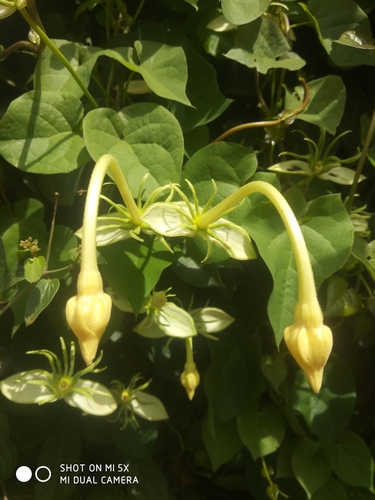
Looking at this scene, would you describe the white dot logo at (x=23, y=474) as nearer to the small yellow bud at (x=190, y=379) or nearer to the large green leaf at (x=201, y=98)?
the small yellow bud at (x=190, y=379)

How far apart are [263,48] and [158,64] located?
0.51 feet

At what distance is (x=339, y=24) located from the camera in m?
0.63

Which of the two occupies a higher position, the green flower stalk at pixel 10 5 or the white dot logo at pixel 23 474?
the green flower stalk at pixel 10 5

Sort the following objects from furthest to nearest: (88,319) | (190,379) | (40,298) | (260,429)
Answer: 1. (260,429)
2. (190,379)
3. (40,298)
4. (88,319)

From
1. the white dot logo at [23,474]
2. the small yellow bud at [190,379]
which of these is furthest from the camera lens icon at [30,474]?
the small yellow bud at [190,379]

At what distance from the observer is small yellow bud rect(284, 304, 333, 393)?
1.03ft

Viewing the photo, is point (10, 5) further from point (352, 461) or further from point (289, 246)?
point (352, 461)

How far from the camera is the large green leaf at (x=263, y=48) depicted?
588 millimetres

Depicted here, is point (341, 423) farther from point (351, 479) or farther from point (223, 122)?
point (223, 122)

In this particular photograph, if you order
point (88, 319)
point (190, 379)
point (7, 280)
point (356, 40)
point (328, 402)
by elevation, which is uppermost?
point (356, 40)

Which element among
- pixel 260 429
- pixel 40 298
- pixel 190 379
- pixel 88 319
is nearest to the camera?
pixel 88 319

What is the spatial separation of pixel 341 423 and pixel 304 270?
1.66ft

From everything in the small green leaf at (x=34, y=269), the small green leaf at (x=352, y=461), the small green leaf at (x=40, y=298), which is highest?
the small green leaf at (x=34, y=269)

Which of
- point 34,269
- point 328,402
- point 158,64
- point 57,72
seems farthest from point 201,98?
point 328,402
